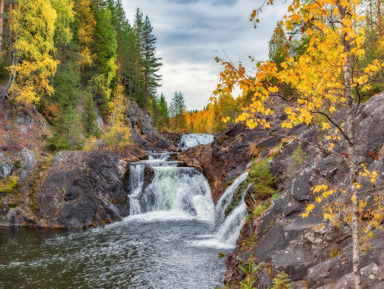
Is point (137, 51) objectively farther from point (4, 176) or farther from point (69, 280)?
point (69, 280)

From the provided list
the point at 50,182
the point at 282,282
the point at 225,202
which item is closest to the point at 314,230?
the point at 282,282

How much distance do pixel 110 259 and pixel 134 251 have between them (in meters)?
1.39

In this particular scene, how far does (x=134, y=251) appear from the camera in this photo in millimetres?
13633

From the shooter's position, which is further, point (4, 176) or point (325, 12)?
point (4, 176)

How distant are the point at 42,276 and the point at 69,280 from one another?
1207mm

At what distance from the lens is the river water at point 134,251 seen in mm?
10500

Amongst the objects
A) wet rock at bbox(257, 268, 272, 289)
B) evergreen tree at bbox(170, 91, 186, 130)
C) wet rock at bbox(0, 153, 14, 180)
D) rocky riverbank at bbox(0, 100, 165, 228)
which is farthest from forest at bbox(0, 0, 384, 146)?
evergreen tree at bbox(170, 91, 186, 130)

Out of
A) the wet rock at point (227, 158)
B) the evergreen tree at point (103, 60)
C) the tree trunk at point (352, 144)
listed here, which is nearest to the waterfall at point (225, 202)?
the wet rock at point (227, 158)

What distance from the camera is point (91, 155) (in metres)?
21.4

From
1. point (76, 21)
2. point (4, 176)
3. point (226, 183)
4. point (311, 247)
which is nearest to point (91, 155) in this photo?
point (4, 176)

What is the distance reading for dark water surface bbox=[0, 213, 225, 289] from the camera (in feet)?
34.1

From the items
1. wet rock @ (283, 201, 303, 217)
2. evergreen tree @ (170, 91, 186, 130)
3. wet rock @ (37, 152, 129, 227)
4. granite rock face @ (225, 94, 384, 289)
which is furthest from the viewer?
evergreen tree @ (170, 91, 186, 130)

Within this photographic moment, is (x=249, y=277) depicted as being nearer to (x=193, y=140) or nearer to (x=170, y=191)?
(x=170, y=191)

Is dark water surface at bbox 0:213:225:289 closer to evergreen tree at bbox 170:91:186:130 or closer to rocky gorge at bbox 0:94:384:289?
rocky gorge at bbox 0:94:384:289
